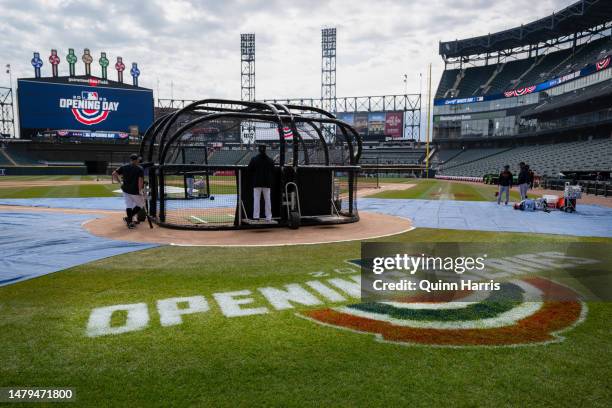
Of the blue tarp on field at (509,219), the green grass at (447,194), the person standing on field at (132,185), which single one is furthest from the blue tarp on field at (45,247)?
the green grass at (447,194)

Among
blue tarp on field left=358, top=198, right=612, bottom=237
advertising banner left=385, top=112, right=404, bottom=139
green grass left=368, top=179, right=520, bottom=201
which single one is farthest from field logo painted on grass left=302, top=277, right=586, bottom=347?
advertising banner left=385, top=112, right=404, bottom=139

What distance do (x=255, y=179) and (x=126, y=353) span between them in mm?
7495

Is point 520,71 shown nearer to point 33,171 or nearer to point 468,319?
point 468,319

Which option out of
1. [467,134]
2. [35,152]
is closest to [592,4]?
[467,134]

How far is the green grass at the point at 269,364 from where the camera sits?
2.92 m

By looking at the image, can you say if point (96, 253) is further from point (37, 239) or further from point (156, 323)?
point (156, 323)

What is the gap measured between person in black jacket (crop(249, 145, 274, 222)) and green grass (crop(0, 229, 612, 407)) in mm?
5949

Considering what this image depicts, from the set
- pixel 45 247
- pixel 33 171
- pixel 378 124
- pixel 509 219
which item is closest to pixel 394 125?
pixel 378 124

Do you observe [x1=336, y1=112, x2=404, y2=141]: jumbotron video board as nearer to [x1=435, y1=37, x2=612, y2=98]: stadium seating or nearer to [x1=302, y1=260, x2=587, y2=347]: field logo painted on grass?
[x1=435, y1=37, x2=612, y2=98]: stadium seating

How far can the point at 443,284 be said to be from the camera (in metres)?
5.75

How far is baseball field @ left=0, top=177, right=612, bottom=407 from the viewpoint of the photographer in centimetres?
296

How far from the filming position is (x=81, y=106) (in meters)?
60.8

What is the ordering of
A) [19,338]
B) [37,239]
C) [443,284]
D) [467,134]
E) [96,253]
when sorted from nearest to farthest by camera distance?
[19,338]
[443,284]
[96,253]
[37,239]
[467,134]

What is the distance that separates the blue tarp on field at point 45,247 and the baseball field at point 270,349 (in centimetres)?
92
